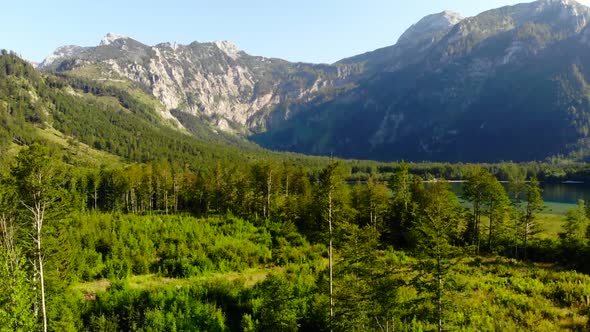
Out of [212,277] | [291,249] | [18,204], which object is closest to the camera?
[18,204]

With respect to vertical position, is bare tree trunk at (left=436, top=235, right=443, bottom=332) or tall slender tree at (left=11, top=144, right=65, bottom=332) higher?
tall slender tree at (left=11, top=144, right=65, bottom=332)

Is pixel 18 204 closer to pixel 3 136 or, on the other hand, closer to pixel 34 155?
pixel 34 155

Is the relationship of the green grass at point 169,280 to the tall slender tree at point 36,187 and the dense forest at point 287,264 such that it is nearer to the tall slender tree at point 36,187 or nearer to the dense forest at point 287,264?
the dense forest at point 287,264

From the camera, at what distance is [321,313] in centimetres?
3117

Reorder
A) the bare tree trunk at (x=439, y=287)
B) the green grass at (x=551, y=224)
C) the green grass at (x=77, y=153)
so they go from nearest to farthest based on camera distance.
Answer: the bare tree trunk at (x=439, y=287)
the green grass at (x=551, y=224)
the green grass at (x=77, y=153)

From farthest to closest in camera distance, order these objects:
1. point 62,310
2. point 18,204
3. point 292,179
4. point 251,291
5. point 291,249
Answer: point 292,179, point 291,249, point 251,291, point 62,310, point 18,204

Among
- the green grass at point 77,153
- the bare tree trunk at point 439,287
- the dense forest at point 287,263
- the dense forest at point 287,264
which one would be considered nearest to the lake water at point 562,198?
the dense forest at point 287,263

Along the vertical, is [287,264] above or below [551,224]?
above

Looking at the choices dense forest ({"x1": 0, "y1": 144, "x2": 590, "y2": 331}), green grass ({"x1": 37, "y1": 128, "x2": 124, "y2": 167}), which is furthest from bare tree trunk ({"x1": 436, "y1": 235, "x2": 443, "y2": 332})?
green grass ({"x1": 37, "y1": 128, "x2": 124, "y2": 167})

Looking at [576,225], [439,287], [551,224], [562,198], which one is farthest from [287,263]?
[562,198]

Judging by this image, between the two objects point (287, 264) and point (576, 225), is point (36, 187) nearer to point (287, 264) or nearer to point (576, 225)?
point (287, 264)

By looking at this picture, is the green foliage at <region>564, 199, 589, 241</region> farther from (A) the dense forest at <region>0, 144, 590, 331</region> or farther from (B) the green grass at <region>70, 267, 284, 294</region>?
(B) the green grass at <region>70, 267, 284, 294</region>

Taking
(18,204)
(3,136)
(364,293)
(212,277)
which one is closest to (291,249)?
(212,277)

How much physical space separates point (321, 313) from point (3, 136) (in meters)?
191
